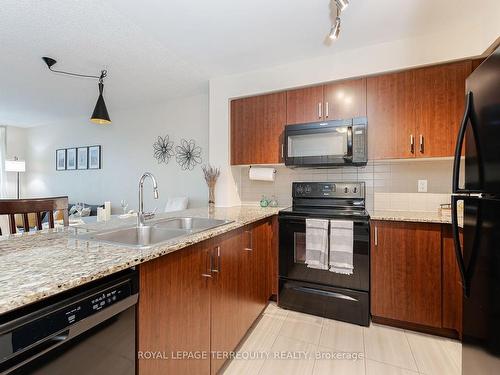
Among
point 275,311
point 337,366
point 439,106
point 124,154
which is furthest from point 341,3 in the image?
point 124,154

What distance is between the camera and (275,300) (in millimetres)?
2381

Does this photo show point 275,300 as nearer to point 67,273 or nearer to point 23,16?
point 67,273

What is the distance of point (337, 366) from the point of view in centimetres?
156

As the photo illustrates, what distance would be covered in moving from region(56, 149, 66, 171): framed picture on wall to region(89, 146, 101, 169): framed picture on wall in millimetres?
815

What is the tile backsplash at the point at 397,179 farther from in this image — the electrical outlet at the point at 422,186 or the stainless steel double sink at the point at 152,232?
the stainless steel double sink at the point at 152,232

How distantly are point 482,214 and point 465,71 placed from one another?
161 cm

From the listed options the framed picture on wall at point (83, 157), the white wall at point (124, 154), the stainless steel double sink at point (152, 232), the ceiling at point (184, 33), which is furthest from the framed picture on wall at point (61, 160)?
the stainless steel double sink at point (152, 232)

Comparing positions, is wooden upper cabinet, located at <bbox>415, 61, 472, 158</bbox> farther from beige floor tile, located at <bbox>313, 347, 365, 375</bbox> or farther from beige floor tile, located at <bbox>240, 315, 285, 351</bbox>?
beige floor tile, located at <bbox>240, 315, 285, 351</bbox>

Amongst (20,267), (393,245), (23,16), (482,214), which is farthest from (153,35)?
(393,245)

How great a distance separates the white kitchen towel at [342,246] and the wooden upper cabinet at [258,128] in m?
0.89

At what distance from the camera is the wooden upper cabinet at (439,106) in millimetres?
1942

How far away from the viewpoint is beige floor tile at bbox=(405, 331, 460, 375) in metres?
1.52

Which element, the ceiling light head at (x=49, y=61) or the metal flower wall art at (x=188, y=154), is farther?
the metal flower wall art at (x=188, y=154)

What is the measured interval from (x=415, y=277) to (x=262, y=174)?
1.63 meters
